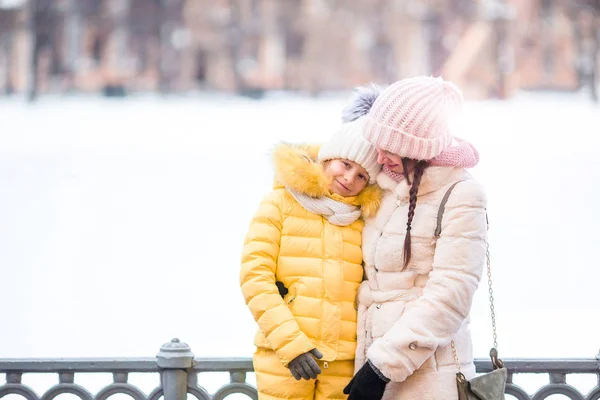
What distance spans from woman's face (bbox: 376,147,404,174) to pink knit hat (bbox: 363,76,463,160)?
3 cm

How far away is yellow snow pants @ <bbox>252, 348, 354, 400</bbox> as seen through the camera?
6.19 feet

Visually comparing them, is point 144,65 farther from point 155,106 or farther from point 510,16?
point 510,16

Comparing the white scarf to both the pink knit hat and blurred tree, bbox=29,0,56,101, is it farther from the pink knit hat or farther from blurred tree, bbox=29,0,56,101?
blurred tree, bbox=29,0,56,101

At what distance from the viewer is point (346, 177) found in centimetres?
191

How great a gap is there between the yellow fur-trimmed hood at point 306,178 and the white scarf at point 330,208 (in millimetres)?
11

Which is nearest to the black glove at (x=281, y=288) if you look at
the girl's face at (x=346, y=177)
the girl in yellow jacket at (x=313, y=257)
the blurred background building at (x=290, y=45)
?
the girl in yellow jacket at (x=313, y=257)

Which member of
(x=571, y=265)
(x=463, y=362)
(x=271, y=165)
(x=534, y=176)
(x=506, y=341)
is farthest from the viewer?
(x=534, y=176)

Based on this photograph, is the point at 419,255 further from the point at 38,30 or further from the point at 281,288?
the point at 38,30

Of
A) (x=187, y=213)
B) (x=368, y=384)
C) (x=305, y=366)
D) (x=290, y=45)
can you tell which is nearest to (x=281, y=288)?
(x=305, y=366)

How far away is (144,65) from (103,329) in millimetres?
3306

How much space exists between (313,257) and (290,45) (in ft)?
22.8

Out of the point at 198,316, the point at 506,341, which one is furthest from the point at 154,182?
the point at 506,341

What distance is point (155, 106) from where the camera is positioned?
8.82 meters

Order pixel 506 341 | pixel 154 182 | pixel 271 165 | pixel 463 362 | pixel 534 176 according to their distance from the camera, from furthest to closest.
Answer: pixel 154 182, pixel 534 176, pixel 506 341, pixel 271 165, pixel 463 362
